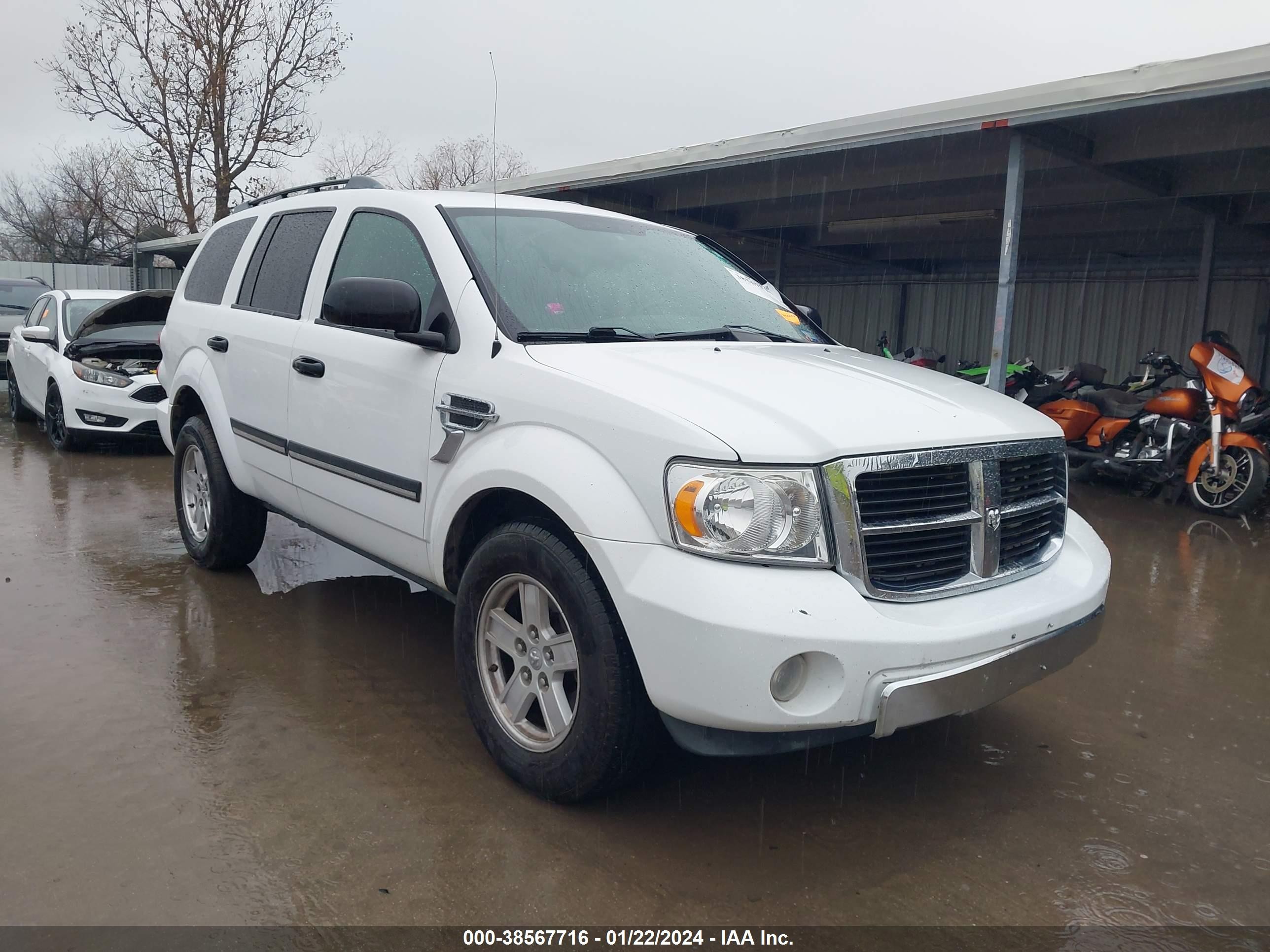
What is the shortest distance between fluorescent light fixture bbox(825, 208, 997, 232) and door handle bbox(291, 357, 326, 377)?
10.1m

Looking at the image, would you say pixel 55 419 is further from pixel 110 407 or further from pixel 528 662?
pixel 528 662

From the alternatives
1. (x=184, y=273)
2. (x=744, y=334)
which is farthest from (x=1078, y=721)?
(x=184, y=273)

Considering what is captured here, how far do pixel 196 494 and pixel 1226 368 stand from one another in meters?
7.88

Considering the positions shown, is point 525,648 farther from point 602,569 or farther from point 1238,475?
point 1238,475

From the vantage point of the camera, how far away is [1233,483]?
804cm

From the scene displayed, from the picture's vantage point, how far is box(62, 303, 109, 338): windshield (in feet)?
32.4

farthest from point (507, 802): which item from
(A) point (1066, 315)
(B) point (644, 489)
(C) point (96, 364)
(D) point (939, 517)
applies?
(A) point (1066, 315)

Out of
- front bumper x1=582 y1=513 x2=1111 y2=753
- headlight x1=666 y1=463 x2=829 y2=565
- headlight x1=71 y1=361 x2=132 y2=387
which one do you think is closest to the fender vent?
front bumper x1=582 y1=513 x2=1111 y2=753

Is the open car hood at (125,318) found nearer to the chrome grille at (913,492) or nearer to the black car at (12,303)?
the black car at (12,303)

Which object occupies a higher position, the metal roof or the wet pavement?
the metal roof

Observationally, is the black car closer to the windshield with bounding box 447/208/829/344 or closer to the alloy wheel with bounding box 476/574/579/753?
the windshield with bounding box 447/208/829/344

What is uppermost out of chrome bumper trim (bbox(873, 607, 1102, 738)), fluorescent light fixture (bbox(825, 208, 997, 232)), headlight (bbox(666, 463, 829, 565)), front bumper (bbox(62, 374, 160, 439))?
fluorescent light fixture (bbox(825, 208, 997, 232))

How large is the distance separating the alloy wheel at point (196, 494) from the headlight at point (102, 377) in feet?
14.7

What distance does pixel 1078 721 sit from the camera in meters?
3.82
